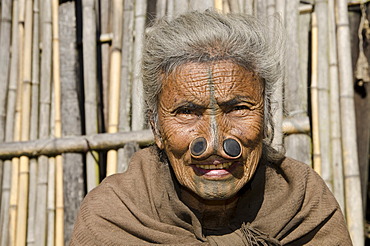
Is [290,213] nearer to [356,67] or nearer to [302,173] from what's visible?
[302,173]

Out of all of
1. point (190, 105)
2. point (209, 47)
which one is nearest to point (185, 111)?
point (190, 105)

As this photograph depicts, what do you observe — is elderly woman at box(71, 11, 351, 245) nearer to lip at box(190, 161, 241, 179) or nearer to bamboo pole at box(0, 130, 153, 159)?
lip at box(190, 161, 241, 179)

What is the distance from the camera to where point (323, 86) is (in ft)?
12.6

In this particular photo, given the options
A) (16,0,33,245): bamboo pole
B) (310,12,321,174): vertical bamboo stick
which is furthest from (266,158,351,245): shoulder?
(16,0,33,245): bamboo pole

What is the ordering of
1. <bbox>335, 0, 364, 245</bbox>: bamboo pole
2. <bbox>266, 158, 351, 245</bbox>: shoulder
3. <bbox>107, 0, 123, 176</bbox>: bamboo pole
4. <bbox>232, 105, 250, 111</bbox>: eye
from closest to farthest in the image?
1. <bbox>232, 105, 250, 111</bbox>: eye
2. <bbox>266, 158, 351, 245</bbox>: shoulder
3. <bbox>335, 0, 364, 245</bbox>: bamboo pole
4. <bbox>107, 0, 123, 176</bbox>: bamboo pole

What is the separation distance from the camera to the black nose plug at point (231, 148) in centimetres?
221

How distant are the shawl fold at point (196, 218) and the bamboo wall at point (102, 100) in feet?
3.41

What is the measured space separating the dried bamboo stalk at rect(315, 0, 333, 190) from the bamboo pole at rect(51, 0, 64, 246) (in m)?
1.56

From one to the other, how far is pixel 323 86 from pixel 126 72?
1194 millimetres

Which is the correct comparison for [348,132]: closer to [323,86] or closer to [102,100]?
[323,86]

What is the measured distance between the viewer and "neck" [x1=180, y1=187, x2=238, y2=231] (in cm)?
249

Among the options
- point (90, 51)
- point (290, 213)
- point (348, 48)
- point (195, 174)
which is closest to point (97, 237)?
point (195, 174)

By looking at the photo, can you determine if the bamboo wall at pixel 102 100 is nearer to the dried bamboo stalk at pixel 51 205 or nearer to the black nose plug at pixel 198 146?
the dried bamboo stalk at pixel 51 205

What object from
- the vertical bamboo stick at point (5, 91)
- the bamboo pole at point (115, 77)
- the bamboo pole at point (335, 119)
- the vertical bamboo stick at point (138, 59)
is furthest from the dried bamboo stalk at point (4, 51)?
the bamboo pole at point (335, 119)
